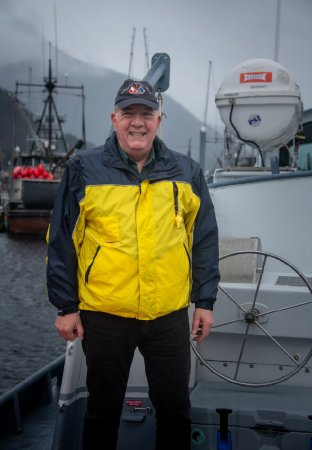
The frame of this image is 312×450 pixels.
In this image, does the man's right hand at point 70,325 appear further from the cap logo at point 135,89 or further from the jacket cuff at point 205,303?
the cap logo at point 135,89

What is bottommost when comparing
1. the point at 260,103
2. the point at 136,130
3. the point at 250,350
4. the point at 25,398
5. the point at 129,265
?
the point at 25,398

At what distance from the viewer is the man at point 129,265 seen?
2.71 meters

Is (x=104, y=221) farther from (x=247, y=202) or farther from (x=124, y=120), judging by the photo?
(x=247, y=202)

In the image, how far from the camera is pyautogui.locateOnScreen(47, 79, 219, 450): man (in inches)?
107

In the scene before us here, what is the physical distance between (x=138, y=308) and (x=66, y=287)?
1.10ft

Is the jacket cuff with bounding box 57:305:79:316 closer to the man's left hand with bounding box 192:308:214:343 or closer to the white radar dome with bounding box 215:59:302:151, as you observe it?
the man's left hand with bounding box 192:308:214:343

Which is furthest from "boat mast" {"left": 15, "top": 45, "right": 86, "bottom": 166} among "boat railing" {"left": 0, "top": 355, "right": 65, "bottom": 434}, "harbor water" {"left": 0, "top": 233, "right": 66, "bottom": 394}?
"boat railing" {"left": 0, "top": 355, "right": 65, "bottom": 434}

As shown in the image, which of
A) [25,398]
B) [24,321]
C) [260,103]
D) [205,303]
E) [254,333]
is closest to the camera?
[205,303]

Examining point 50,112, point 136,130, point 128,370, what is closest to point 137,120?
point 136,130

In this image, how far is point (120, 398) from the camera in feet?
9.50

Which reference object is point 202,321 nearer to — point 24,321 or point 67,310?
point 67,310

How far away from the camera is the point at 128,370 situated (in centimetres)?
289

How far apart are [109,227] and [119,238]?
65 mm

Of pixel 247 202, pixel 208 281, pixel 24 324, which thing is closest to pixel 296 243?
pixel 247 202
